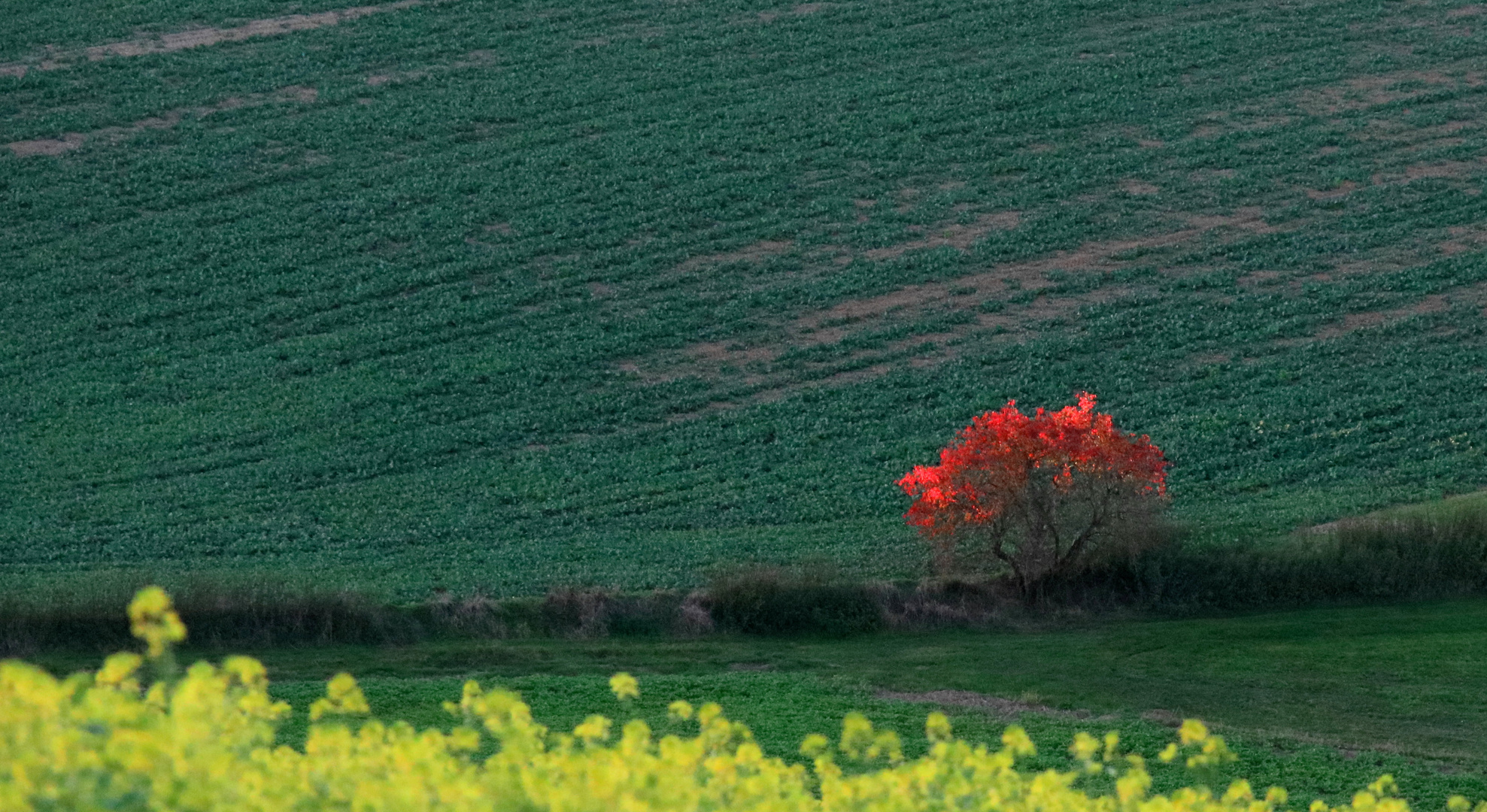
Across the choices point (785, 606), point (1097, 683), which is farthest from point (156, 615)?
point (785, 606)

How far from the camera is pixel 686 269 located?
192 ft

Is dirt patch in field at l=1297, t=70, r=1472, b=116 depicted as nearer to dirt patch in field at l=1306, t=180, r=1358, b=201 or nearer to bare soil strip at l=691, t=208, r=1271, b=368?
dirt patch in field at l=1306, t=180, r=1358, b=201

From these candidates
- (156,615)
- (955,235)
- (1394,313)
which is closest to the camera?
(156,615)

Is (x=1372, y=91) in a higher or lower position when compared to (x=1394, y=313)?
higher

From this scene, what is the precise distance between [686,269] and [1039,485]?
25275mm

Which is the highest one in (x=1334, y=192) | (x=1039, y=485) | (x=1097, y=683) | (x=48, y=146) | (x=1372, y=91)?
(x=48, y=146)

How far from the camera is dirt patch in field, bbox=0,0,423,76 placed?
69.8 metres

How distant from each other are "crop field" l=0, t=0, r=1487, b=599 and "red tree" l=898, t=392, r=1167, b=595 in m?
2.84

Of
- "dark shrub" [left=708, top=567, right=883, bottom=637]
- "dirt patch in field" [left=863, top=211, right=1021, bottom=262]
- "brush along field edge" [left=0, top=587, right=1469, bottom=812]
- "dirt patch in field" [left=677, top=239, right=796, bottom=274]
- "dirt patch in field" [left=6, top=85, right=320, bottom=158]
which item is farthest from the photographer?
"dirt patch in field" [left=6, top=85, right=320, bottom=158]

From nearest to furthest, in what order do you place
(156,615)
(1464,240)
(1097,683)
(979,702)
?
(156,615) → (979,702) → (1097,683) → (1464,240)

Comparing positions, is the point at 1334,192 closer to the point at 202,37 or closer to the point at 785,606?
the point at 785,606

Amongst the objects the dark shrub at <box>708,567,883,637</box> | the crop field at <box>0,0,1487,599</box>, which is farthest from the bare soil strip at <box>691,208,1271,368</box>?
the dark shrub at <box>708,567,883,637</box>

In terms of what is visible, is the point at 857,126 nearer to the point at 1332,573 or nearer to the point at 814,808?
the point at 1332,573

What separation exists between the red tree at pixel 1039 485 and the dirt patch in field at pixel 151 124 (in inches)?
1669
